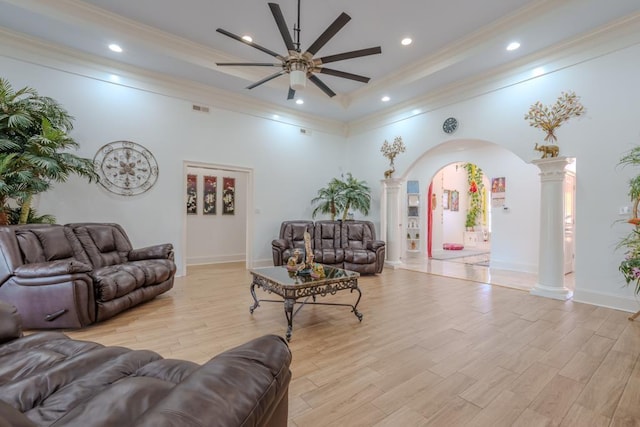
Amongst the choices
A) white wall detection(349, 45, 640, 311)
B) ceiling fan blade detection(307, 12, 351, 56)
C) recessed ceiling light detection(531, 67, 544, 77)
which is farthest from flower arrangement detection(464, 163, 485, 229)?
ceiling fan blade detection(307, 12, 351, 56)

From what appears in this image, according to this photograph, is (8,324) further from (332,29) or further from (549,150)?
(549,150)

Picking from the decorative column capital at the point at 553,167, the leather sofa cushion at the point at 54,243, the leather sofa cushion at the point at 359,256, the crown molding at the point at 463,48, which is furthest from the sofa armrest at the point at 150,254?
the decorative column capital at the point at 553,167

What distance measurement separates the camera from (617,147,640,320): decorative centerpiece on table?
3217 millimetres

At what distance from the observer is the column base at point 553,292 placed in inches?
161

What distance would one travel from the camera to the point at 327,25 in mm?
4258

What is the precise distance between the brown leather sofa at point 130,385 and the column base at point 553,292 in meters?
4.56

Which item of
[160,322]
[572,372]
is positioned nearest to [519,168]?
[572,372]

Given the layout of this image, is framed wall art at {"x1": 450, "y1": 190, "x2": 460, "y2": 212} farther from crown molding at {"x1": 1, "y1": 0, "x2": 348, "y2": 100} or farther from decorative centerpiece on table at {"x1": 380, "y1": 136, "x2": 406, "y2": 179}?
crown molding at {"x1": 1, "y1": 0, "x2": 348, "y2": 100}

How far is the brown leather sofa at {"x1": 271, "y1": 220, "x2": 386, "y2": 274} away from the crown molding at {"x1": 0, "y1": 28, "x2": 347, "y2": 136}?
2.63 metres

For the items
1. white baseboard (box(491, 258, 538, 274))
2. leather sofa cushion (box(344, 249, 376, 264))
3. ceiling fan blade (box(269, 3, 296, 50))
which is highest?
ceiling fan blade (box(269, 3, 296, 50))

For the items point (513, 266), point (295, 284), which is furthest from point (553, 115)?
point (295, 284)

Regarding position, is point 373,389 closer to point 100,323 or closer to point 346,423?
point 346,423

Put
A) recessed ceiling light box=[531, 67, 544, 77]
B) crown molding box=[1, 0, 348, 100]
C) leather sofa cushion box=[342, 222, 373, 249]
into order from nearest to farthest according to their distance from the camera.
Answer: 1. crown molding box=[1, 0, 348, 100]
2. recessed ceiling light box=[531, 67, 544, 77]
3. leather sofa cushion box=[342, 222, 373, 249]

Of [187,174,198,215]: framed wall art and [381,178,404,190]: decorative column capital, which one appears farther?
[187,174,198,215]: framed wall art
